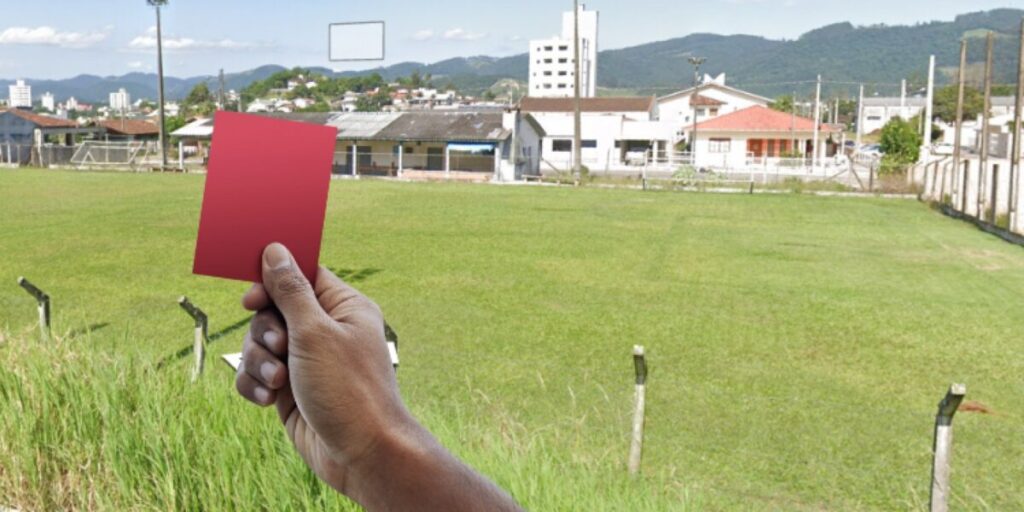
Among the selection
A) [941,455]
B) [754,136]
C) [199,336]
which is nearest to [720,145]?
[754,136]

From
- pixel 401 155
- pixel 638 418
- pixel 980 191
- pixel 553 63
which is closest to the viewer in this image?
pixel 638 418

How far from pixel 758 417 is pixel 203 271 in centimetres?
670

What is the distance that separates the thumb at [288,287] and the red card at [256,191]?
0.02 m

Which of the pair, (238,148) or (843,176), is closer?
(238,148)

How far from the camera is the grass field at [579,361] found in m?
4.36

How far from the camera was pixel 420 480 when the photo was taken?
129 cm

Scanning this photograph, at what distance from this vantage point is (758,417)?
7414 millimetres

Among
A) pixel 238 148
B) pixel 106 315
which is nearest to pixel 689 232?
pixel 106 315

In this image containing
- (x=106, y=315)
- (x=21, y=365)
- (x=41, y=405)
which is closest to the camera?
(x=41, y=405)

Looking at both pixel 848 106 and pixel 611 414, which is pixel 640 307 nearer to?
pixel 611 414

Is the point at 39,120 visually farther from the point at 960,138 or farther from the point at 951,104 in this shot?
the point at 951,104

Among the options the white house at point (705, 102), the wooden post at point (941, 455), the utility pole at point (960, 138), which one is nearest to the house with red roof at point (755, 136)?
the white house at point (705, 102)

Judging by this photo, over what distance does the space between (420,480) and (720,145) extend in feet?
203

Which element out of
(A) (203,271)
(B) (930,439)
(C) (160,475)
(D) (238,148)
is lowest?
(B) (930,439)
